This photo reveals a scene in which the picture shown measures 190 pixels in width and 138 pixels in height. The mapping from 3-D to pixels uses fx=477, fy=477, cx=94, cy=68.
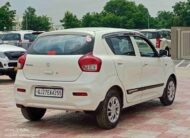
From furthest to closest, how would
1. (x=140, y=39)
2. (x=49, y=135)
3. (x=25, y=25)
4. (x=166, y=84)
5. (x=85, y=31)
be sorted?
(x=25, y=25), (x=166, y=84), (x=140, y=39), (x=85, y=31), (x=49, y=135)

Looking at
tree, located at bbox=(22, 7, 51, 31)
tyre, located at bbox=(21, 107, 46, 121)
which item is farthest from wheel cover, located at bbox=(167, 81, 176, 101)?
tree, located at bbox=(22, 7, 51, 31)

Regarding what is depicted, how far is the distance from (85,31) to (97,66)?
2.64ft

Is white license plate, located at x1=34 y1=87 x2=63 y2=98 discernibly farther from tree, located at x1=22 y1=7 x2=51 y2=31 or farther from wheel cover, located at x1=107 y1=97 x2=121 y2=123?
tree, located at x1=22 y1=7 x2=51 y2=31

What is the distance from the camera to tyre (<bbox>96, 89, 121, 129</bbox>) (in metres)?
7.41

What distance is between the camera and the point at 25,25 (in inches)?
3290

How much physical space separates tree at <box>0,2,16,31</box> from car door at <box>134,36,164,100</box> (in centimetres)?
5217

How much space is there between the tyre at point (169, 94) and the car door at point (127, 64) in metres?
1.39

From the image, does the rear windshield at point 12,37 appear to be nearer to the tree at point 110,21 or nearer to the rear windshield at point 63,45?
the rear windshield at point 63,45

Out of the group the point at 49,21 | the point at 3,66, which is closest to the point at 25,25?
the point at 49,21

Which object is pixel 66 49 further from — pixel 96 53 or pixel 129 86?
pixel 129 86

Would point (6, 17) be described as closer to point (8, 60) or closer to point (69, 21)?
point (69, 21)

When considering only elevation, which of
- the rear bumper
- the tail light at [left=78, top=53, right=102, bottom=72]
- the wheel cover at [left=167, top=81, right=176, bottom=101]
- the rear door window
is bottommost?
the wheel cover at [left=167, top=81, right=176, bottom=101]

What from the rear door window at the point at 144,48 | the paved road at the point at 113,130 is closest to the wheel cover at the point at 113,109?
the paved road at the point at 113,130

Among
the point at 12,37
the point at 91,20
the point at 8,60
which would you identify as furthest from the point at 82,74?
the point at 91,20
